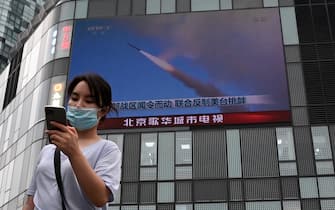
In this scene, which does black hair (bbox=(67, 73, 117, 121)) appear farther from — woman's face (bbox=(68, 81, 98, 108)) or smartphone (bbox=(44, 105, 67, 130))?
smartphone (bbox=(44, 105, 67, 130))

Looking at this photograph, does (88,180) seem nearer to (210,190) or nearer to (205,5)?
(210,190)

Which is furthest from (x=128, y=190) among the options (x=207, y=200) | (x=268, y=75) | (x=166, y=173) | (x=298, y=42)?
(x=298, y=42)

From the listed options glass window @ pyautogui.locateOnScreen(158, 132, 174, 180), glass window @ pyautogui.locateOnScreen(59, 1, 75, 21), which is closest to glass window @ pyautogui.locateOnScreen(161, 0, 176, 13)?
glass window @ pyautogui.locateOnScreen(59, 1, 75, 21)

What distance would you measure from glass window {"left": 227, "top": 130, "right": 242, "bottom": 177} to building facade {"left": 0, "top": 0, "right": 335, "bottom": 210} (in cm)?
4

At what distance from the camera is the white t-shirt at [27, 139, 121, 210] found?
2143mm

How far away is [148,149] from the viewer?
20.7 meters

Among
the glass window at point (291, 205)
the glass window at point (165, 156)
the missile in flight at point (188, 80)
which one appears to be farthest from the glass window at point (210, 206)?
the missile in flight at point (188, 80)

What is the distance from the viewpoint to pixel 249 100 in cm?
2097

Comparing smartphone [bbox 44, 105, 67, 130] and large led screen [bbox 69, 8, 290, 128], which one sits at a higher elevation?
large led screen [bbox 69, 8, 290, 128]

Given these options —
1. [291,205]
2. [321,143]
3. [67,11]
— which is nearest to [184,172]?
[291,205]

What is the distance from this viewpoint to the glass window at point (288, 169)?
63.5 feet

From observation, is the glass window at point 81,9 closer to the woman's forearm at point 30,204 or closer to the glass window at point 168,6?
the glass window at point 168,6

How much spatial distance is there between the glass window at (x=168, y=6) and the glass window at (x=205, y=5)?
0.92 meters

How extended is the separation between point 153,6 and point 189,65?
3.88 metres
